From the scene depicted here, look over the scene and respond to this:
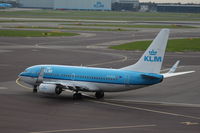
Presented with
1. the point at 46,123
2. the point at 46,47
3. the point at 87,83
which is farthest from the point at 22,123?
the point at 46,47

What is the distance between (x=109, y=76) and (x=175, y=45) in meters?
68.2

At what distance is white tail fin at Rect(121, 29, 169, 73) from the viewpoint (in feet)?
155

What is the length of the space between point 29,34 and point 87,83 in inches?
3529

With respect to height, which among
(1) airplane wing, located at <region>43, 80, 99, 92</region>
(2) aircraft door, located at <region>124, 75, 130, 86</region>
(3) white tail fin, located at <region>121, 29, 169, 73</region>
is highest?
(3) white tail fin, located at <region>121, 29, 169, 73</region>

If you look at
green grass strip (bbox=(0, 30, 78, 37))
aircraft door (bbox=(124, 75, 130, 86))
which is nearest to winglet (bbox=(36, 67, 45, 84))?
aircraft door (bbox=(124, 75, 130, 86))

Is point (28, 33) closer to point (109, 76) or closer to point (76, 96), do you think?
point (76, 96)

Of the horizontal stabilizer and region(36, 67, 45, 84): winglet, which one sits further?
region(36, 67, 45, 84): winglet

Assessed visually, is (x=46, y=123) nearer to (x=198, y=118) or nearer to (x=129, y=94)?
(x=198, y=118)

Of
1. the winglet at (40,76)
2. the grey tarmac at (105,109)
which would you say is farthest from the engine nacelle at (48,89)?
the winglet at (40,76)

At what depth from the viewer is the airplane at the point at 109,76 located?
4738cm

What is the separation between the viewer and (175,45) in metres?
114

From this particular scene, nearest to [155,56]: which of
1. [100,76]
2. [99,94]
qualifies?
[100,76]

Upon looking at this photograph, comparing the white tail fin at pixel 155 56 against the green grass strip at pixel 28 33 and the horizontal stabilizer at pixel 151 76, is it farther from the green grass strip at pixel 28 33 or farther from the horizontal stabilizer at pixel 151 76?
the green grass strip at pixel 28 33

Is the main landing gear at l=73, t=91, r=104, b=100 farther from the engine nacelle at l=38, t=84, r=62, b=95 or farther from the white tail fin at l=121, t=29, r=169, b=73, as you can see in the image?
the white tail fin at l=121, t=29, r=169, b=73
